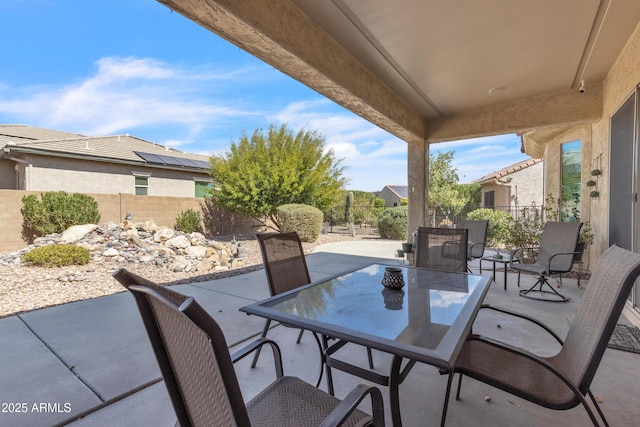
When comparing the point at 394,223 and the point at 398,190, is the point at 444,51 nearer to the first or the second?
the point at 394,223

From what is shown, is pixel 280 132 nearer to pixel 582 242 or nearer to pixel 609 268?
pixel 582 242

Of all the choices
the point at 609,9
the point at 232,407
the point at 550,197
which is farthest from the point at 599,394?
the point at 550,197

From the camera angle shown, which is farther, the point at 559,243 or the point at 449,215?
the point at 449,215

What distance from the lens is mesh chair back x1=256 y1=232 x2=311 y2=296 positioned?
2338mm

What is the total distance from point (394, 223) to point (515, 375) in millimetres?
9066

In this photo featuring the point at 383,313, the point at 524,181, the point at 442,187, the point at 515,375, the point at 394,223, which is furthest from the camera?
the point at 524,181

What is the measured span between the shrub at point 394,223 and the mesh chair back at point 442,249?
23.9 ft

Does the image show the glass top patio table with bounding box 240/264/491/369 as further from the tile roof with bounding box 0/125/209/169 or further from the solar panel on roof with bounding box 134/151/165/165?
the solar panel on roof with bounding box 134/151/165/165

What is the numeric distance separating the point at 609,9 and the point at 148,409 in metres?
4.73

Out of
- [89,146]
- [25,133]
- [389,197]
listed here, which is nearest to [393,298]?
[89,146]

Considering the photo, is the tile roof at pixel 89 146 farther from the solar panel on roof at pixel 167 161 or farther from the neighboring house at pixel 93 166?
the solar panel on roof at pixel 167 161

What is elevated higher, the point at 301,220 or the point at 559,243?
the point at 301,220

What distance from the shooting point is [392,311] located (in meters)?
1.71

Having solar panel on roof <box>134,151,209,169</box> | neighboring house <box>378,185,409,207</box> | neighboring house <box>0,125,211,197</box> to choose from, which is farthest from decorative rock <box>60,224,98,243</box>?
neighboring house <box>378,185,409,207</box>
